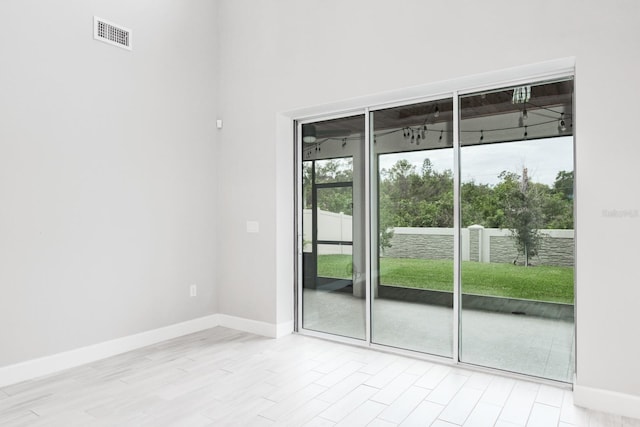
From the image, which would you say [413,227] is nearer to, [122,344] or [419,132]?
[419,132]

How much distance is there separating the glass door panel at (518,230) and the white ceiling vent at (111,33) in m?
3.23

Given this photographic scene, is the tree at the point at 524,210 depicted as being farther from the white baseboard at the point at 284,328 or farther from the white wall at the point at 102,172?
the white wall at the point at 102,172

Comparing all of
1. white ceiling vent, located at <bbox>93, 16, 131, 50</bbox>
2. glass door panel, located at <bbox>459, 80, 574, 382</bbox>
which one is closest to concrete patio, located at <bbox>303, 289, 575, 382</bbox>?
glass door panel, located at <bbox>459, 80, 574, 382</bbox>

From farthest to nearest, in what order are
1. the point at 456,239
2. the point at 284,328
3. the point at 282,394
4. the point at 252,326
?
the point at 252,326
the point at 284,328
the point at 456,239
the point at 282,394

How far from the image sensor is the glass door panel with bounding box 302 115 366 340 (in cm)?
411

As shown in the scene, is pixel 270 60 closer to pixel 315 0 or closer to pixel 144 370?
pixel 315 0

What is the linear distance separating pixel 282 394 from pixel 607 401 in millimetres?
2208

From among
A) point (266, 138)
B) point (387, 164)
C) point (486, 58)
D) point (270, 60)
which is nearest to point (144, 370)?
point (266, 138)

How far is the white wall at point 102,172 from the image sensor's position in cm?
324

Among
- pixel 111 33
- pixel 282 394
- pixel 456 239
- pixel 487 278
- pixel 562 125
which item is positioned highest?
pixel 111 33

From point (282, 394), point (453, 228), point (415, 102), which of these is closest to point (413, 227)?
point (453, 228)

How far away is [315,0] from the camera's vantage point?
13.3 feet

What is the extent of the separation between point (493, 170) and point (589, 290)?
113cm

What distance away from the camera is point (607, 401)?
8.93 ft
